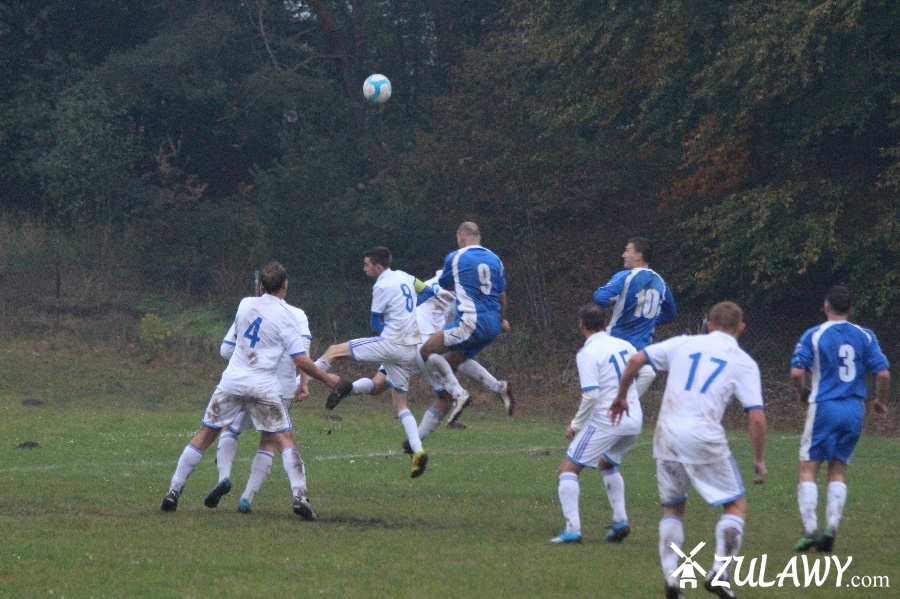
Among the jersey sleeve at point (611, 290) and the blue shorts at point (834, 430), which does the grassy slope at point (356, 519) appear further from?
the jersey sleeve at point (611, 290)

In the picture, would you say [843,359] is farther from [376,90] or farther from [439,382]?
[376,90]

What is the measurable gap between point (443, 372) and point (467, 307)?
673 millimetres

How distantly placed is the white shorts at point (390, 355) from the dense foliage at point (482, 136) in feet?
39.1

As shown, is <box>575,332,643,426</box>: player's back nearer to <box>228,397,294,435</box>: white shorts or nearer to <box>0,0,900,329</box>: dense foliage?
<box>228,397,294,435</box>: white shorts

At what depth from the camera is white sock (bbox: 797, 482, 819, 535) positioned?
852 cm

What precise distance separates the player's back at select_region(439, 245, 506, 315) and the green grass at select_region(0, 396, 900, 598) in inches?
74.5

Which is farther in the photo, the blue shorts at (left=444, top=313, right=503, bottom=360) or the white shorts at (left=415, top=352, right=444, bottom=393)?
Answer: the white shorts at (left=415, top=352, right=444, bottom=393)

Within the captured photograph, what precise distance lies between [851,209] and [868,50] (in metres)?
3.03

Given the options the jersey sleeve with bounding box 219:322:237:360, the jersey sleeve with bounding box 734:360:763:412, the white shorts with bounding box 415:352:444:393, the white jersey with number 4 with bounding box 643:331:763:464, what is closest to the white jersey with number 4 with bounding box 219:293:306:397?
the jersey sleeve with bounding box 219:322:237:360

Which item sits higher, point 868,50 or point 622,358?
point 868,50

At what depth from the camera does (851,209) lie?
22.3 metres

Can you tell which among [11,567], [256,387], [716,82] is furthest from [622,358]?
[716,82]

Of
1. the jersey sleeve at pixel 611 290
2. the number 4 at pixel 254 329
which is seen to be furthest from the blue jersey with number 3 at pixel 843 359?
the number 4 at pixel 254 329

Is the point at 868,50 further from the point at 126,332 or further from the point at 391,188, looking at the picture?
the point at 126,332
